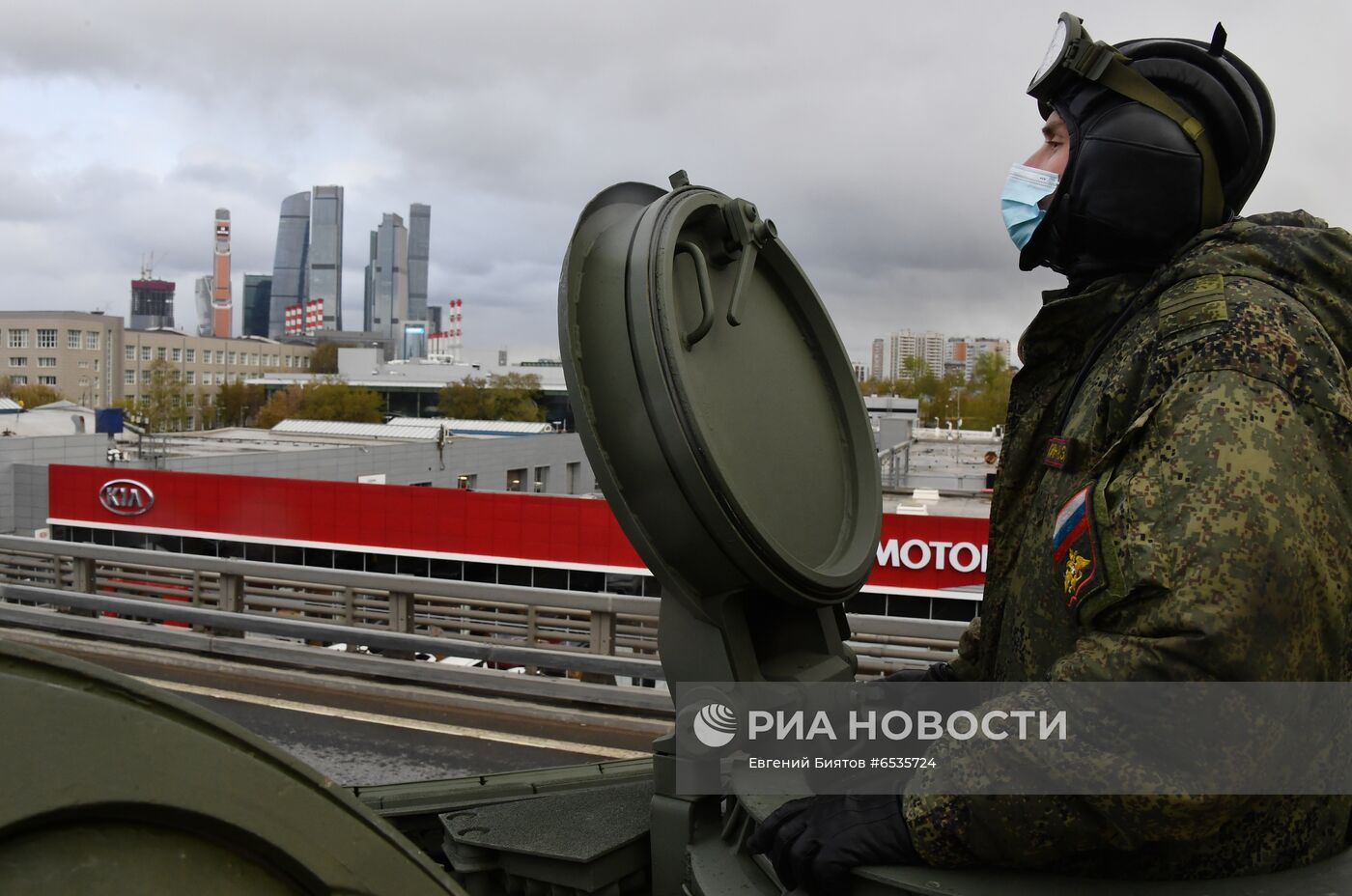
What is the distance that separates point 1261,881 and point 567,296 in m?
1.64

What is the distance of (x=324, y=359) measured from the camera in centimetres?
13075

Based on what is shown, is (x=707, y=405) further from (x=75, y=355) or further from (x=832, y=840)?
(x=75, y=355)

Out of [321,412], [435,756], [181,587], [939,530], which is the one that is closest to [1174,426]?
[435,756]

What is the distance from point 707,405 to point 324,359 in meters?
136

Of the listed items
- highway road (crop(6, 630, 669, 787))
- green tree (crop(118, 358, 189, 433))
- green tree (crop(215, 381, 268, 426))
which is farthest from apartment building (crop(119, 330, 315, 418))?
highway road (crop(6, 630, 669, 787))

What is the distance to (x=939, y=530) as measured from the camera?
22.9m

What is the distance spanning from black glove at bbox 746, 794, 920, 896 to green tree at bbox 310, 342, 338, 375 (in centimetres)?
13156

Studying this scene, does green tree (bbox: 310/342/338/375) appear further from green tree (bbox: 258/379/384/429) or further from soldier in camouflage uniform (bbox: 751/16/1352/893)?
soldier in camouflage uniform (bbox: 751/16/1352/893)

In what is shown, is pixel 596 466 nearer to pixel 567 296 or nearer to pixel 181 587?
pixel 567 296

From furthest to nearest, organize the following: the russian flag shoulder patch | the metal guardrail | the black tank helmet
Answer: the metal guardrail, the black tank helmet, the russian flag shoulder patch

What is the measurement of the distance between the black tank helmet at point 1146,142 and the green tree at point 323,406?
8365 cm

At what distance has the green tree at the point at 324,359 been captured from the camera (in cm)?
12825

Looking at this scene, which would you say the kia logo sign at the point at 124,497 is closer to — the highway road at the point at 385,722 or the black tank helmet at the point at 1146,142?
the highway road at the point at 385,722

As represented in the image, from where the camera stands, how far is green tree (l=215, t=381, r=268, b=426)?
3885 inches
